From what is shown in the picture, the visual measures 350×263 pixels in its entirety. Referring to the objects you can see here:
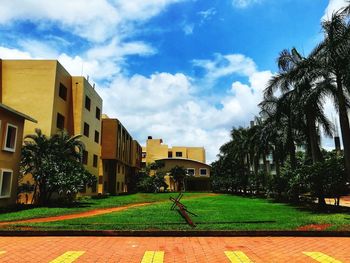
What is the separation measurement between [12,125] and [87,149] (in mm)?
12984

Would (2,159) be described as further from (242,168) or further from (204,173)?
(204,173)

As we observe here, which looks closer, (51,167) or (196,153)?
(51,167)

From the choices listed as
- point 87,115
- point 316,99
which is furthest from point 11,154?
point 316,99

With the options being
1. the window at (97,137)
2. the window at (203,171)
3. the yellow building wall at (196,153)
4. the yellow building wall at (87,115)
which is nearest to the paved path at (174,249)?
the yellow building wall at (87,115)

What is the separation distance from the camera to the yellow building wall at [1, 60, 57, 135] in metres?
26.0

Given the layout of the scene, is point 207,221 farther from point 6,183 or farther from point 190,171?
point 190,171

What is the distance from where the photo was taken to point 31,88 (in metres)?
26.4

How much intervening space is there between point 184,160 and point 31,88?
40275mm

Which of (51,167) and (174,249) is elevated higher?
(51,167)

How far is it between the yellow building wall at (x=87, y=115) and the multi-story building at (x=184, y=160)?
84.1 feet

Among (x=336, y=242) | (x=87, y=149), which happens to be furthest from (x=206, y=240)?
(x=87, y=149)

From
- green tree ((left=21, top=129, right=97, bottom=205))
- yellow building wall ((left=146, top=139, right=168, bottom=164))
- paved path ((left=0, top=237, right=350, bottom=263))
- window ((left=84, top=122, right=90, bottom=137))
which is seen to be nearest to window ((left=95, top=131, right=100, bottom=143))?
window ((left=84, top=122, right=90, bottom=137))

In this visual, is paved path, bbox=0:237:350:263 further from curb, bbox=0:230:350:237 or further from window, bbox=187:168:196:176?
window, bbox=187:168:196:176

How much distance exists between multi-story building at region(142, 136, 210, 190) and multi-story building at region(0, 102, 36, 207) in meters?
40.5
